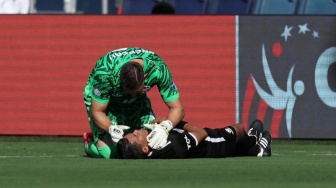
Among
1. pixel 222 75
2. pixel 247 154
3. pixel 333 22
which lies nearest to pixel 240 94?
pixel 222 75

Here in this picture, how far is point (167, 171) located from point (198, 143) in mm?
1948

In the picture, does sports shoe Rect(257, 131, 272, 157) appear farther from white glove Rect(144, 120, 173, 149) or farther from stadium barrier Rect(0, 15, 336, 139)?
stadium barrier Rect(0, 15, 336, 139)

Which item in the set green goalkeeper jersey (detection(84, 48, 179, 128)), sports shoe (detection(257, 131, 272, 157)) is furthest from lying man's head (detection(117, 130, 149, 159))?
sports shoe (detection(257, 131, 272, 157))

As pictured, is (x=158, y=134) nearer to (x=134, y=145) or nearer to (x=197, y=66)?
(x=134, y=145)

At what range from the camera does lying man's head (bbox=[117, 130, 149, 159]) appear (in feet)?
40.3

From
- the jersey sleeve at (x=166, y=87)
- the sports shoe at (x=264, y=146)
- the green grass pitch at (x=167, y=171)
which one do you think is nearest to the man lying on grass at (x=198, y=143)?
the sports shoe at (x=264, y=146)

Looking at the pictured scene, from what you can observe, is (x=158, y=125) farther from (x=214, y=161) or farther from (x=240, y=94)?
(x=240, y=94)

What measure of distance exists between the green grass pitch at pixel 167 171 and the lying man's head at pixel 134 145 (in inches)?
8.7

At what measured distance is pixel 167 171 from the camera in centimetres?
1073

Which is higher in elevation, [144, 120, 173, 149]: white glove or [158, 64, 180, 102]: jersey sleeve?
[158, 64, 180, 102]: jersey sleeve

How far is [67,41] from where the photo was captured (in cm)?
1845

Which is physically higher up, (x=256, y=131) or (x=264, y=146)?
(x=256, y=131)

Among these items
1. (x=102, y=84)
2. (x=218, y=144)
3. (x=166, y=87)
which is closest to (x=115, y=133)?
(x=102, y=84)

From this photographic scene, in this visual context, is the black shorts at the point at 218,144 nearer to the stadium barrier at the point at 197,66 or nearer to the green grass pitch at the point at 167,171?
the green grass pitch at the point at 167,171
